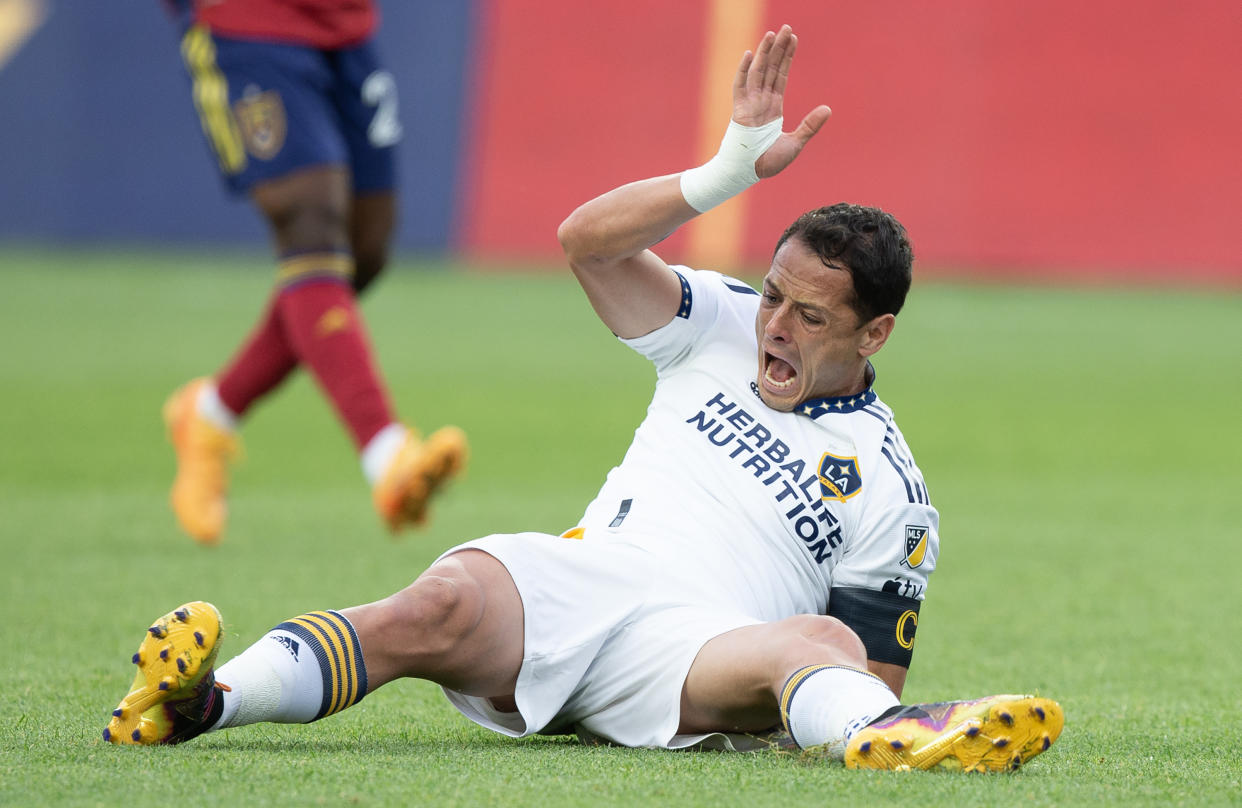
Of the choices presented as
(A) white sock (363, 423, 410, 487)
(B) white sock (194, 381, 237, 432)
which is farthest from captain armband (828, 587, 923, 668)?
(B) white sock (194, 381, 237, 432)

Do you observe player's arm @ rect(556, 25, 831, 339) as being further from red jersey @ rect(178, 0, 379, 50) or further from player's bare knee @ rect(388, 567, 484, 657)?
red jersey @ rect(178, 0, 379, 50)

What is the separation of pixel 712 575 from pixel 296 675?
2.44 ft

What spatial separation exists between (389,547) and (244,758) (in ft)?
9.60

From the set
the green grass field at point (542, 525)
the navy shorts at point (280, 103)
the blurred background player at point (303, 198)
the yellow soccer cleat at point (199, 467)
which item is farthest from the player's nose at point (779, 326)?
the yellow soccer cleat at point (199, 467)

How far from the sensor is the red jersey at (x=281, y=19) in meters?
5.13

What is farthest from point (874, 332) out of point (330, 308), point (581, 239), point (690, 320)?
point (330, 308)

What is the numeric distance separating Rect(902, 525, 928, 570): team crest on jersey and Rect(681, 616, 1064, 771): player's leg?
0.23 meters

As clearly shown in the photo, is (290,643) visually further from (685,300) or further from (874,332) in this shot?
(874,332)

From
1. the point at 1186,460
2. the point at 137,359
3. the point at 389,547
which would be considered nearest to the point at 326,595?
the point at 389,547

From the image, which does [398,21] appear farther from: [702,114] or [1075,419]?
[1075,419]

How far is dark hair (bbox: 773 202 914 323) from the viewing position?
2.97m

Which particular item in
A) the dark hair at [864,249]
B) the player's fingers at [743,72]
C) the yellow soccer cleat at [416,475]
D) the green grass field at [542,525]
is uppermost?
the player's fingers at [743,72]

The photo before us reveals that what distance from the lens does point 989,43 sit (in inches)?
645

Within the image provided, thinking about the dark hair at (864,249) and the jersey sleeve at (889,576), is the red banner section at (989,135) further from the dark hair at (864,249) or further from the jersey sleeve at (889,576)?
the jersey sleeve at (889,576)
